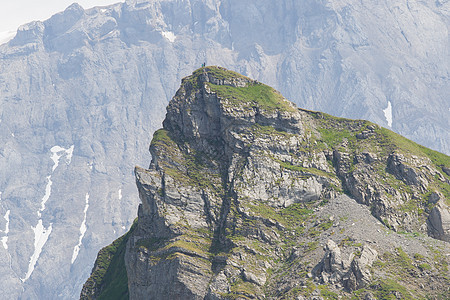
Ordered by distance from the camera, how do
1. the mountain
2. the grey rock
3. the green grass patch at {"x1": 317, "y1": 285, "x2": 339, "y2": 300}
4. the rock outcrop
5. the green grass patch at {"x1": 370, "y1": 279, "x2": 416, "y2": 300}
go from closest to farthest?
the green grass patch at {"x1": 370, "y1": 279, "x2": 416, "y2": 300} → the green grass patch at {"x1": 317, "y1": 285, "x2": 339, "y2": 300} → the rock outcrop → the mountain → the grey rock

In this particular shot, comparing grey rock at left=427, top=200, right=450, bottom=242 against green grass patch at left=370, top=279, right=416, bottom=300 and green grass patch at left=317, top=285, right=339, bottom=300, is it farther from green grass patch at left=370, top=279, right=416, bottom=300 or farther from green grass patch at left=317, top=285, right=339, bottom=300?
green grass patch at left=317, top=285, right=339, bottom=300

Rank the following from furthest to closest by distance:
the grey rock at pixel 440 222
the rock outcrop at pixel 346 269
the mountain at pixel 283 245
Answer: the grey rock at pixel 440 222
the mountain at pixel 283 245
the rock outcrop at pixel 346 269

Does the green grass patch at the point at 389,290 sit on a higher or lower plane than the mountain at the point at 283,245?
lower

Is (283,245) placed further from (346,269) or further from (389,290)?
(389,290)

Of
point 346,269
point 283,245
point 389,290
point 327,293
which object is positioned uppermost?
point 283,245

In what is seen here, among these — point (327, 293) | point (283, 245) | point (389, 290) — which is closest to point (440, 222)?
point (389, 290)

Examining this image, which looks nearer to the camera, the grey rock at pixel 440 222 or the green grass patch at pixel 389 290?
the green grass patch at pixel 389 290

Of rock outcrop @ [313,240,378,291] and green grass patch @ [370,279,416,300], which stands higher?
rock outcrop @ [313,240,378,291]

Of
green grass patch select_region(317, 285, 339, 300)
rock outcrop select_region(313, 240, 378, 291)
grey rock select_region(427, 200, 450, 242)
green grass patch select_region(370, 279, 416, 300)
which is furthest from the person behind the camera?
grey rock select_region(427, 200, 450, 242)

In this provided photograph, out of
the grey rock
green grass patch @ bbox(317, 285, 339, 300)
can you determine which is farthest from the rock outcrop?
the grey rock

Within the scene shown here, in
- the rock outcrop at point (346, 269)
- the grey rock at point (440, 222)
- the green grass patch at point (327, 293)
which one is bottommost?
the green grass patch at point (327, 293)

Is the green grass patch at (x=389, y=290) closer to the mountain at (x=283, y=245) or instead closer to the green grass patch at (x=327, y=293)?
the mountain at (x=283, y=245)

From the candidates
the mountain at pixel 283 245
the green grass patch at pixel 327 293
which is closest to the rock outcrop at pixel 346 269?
the mountain at pixel 283 245

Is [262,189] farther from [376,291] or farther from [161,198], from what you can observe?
[376,291]
